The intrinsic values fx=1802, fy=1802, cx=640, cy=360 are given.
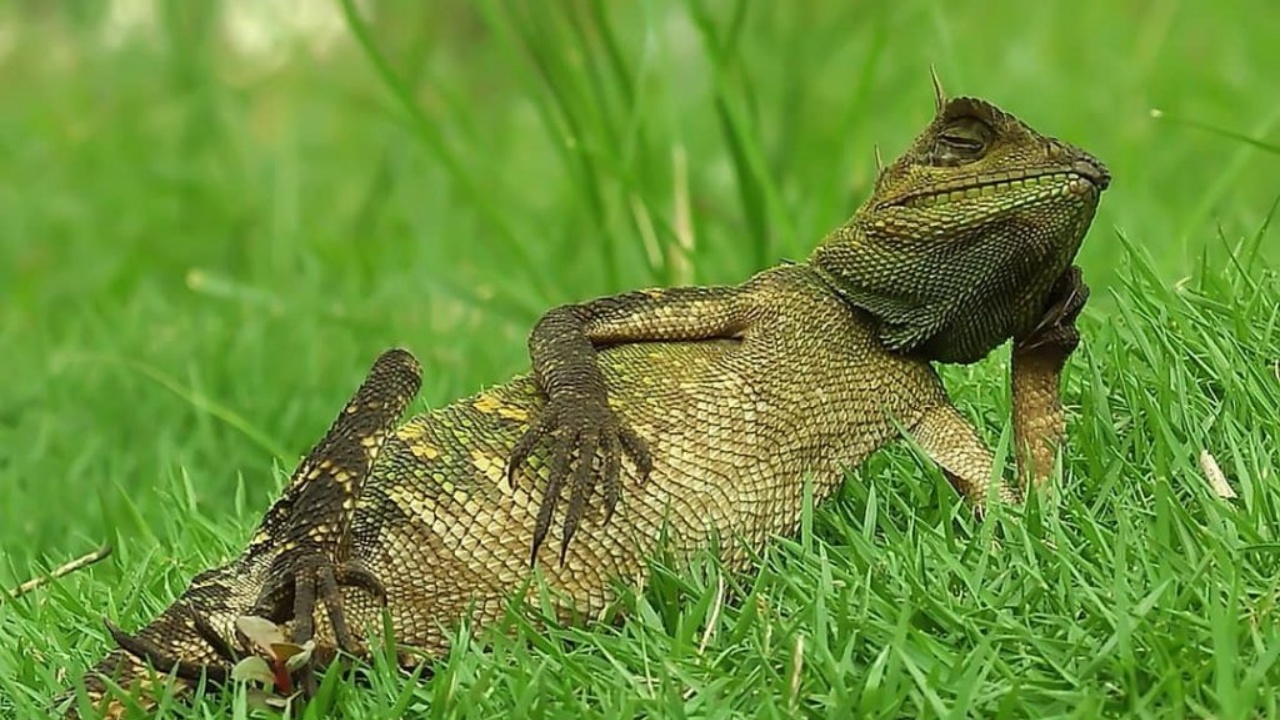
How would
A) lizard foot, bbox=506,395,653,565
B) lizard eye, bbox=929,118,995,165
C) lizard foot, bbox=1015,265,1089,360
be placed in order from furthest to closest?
lizard foot, bbox=1015,265,1089,360
lizard eye, bbox=929,118,995,165
lizard foot, bbox=506,395,653,565

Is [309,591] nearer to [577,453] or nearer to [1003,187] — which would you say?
[577,453]

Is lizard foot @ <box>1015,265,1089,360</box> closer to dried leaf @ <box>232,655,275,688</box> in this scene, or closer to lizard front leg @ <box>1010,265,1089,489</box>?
lizard front leg @ <box>1010,265,1089,489</box>

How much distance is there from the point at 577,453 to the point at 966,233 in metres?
0.81

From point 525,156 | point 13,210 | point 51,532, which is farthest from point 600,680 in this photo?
point 525,156

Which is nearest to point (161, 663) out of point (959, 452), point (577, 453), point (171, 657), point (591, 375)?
point (171, 657)

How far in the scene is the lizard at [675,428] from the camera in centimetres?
307

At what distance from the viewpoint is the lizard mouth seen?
10.4ft

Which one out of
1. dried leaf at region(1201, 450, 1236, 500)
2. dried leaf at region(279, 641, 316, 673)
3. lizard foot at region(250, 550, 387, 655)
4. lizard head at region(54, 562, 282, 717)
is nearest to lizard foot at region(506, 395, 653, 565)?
lizard foot at region(250, 550, 387, 655)

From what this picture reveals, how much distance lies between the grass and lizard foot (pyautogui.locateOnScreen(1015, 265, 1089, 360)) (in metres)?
0.22

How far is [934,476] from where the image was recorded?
133 inches

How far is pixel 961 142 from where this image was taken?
332 cm

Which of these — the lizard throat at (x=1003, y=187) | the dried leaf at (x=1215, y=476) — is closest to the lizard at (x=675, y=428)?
the lizard throat at (x=1003, y=187)

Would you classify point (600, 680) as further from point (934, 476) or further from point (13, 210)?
point (13, 210)

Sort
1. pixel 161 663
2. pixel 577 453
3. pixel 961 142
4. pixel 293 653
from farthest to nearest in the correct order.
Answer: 1. pixel 961 142
2. pixel 577 453
3. pixel 161 663
4. pixel 293 653
